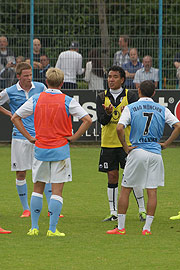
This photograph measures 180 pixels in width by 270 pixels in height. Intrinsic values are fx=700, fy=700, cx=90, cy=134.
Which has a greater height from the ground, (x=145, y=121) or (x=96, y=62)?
(x=96, y=62)

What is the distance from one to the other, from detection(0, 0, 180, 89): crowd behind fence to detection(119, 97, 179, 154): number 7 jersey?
925 cm

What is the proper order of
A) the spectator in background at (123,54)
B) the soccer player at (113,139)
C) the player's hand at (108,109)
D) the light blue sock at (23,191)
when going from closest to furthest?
the player's hand at (108,109), the soccer player at (113,139), the light blue sock at (23,191), the spectator in background at (123,54)

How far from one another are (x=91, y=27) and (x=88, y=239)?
9.99m

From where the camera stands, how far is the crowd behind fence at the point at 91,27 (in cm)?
1659

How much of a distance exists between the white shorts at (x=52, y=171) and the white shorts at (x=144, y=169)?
0.68 m

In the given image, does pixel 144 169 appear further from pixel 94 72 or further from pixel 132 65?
pixel 94 72

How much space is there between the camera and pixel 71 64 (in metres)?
16.8

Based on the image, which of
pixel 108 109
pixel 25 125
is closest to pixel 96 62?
pixel 25 125

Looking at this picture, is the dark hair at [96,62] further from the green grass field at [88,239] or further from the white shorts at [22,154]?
the white shorts at [22,154]

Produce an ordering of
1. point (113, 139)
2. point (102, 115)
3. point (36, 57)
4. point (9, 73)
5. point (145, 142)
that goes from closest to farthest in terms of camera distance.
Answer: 1. point (145, 142)
2. point (102, 115)
3. point (113, 139)
4. point (9, 73)
5. point (36, 57)

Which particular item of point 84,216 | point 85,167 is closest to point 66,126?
point 84,216

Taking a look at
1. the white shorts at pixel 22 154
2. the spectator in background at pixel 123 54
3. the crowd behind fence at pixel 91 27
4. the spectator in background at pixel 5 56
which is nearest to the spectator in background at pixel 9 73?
the spectator in background at pixel 5 56

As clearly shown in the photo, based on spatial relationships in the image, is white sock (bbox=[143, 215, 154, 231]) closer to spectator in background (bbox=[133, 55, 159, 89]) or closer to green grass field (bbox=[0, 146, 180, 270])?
green grass field (bbox=[0, 146, 180, 270])

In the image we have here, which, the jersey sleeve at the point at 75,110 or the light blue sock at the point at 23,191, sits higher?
the jersey sleeve at the point at 75,110
